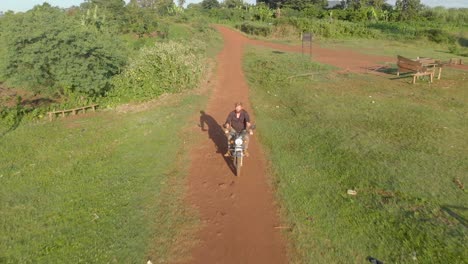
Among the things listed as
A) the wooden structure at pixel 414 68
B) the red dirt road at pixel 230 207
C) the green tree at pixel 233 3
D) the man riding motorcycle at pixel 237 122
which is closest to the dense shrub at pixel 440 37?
the wooden structure at pixel 414 68

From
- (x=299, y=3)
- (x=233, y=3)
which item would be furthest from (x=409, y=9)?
(x=233, y=3)

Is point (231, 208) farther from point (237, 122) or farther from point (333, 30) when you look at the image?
point (333, 30)

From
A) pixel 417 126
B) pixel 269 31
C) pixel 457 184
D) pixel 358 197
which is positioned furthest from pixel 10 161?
pixel 269 31

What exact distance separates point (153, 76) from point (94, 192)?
31.3 ft

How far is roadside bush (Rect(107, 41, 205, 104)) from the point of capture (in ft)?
52.2

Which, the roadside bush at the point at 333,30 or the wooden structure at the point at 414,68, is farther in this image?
the roadside bush at the point at 333,30

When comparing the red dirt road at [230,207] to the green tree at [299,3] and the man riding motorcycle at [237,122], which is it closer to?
the man riding motorcycle at [237,122]

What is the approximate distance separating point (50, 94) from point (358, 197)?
1496 centimetres

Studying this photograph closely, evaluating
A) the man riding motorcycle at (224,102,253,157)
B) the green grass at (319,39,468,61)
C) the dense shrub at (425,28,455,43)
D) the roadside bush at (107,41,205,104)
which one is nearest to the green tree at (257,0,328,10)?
the green grass at (319,39,468,61)

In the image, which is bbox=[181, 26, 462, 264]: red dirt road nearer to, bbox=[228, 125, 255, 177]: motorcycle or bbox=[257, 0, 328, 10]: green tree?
bbox=[228, 125, 255, 177]: motorcycle

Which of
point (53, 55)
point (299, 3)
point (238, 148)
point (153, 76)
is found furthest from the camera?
point (299, 3)

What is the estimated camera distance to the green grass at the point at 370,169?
5805 mm

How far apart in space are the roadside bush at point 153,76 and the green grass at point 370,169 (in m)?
3.88

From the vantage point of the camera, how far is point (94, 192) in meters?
7.81
